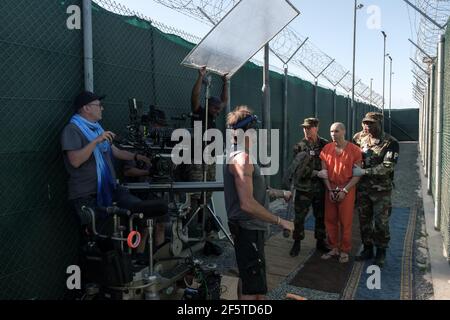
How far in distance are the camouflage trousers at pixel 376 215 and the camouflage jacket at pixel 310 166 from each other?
546 mm

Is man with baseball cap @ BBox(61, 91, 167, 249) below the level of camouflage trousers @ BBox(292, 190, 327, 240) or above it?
above

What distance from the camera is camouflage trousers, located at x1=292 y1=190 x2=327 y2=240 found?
518 cm

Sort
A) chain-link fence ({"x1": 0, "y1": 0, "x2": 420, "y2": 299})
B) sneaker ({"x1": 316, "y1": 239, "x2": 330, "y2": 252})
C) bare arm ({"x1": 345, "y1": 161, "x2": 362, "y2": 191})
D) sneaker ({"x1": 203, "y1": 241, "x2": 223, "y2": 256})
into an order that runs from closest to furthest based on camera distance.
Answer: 1. chain-link fence ({"x1": 0, "y1": 0, "x2": 420, "y2": 299})
2. bare arm ({"x1": 345, "y1": 161, "x2": 362, "y2": 191})
3. sneaker ({"x1": 203, "y1": 241, "x2": 223, "y2": 256})
4. sneaker ({"x1": 316, "y1": 239, "x2": 330, "y2": 252})

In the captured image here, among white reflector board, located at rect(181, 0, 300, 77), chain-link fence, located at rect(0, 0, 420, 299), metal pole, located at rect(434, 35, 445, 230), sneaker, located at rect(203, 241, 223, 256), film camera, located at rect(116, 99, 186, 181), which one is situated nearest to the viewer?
chain-link fence, located at rect(0, 0, 420, 299)

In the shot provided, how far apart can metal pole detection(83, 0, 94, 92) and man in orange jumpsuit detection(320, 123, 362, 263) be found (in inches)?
105

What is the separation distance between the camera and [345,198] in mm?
4828

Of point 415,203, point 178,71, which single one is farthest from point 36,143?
point 415,203

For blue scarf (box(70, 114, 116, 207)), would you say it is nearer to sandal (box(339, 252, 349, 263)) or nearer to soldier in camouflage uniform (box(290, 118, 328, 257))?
soldier in camouflage uniform (box(290, 118, 328, 257))

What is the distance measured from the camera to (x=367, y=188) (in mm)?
4848

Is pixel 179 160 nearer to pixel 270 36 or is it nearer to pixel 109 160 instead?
pixel 109 160

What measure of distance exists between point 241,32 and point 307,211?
230cm

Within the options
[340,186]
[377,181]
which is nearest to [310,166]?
[340,186]

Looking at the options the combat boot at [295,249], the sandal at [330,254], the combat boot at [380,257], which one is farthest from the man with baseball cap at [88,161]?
the combat boot at [380,257]

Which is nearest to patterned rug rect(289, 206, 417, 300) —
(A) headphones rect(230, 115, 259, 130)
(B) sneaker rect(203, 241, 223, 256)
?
(B) sneaker rect(203, 241, 223, 256)
